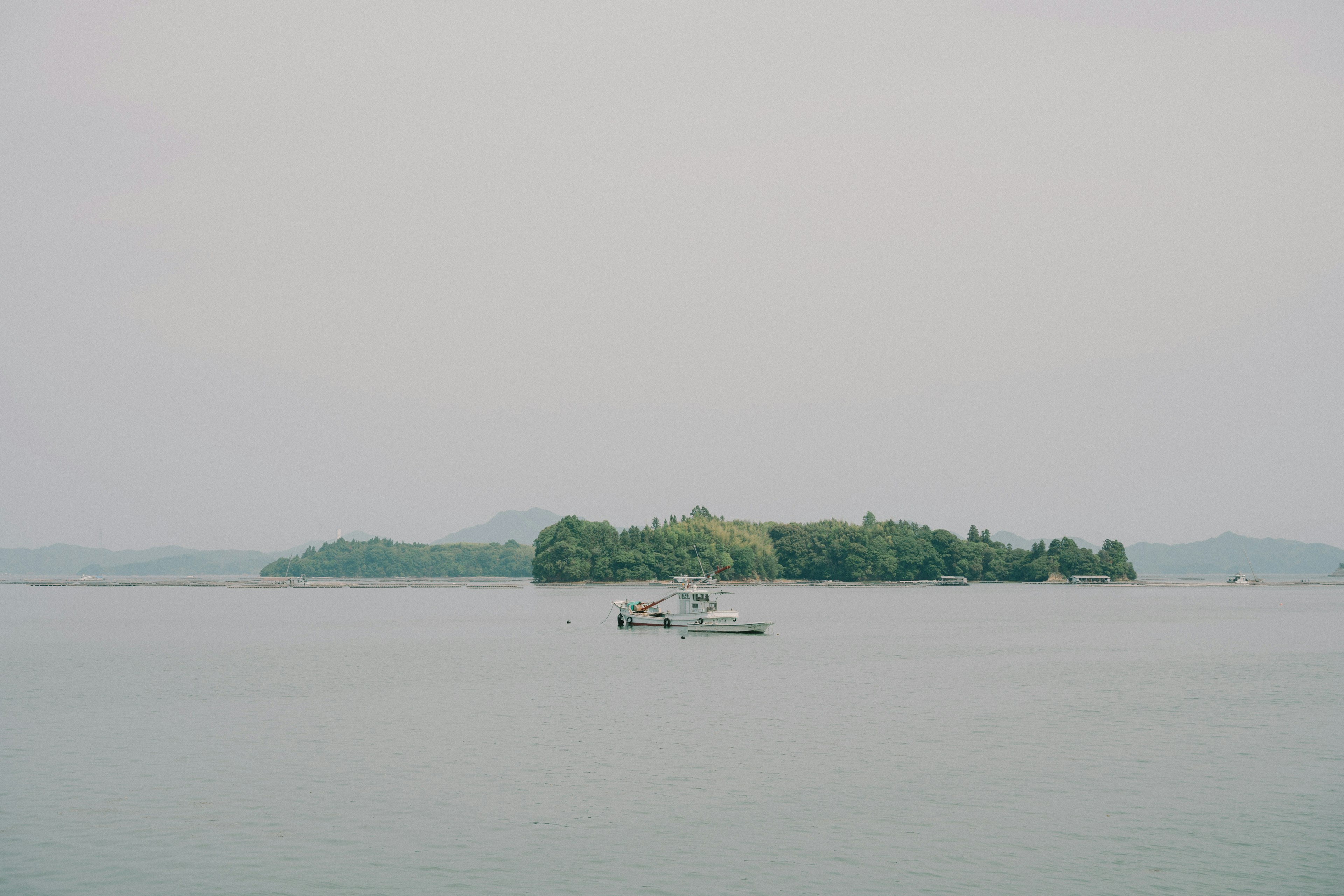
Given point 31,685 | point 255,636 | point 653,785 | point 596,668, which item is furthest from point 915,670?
point 255,636

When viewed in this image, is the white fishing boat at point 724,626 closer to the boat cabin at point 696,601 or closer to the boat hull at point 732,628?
the boat hull at point 732,628

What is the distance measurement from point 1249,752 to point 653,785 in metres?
23.8

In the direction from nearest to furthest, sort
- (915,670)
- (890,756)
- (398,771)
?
(398,771) < (890,756) < (915,670)

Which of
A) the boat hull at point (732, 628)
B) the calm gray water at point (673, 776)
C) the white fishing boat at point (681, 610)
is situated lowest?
the calm gray water at point (673, 776)

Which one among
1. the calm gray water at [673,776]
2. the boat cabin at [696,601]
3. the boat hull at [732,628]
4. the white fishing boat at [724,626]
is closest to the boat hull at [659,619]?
the boat cabin at [696,601]

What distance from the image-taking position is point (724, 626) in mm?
107125

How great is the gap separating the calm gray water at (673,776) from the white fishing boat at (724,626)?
24321mm

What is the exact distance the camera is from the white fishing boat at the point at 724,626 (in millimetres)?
107188

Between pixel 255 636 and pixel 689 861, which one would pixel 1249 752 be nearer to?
pixel 689 861

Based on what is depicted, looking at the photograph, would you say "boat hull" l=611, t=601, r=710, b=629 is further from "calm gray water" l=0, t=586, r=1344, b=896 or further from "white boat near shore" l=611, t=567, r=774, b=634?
"calm gray water" l=0, t=586, r=1344, b=896

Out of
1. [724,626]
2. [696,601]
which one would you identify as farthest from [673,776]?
[696,601]

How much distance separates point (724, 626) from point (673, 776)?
7007cm

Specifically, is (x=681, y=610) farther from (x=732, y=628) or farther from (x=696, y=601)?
(x=732, y=628)

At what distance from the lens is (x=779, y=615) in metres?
159
